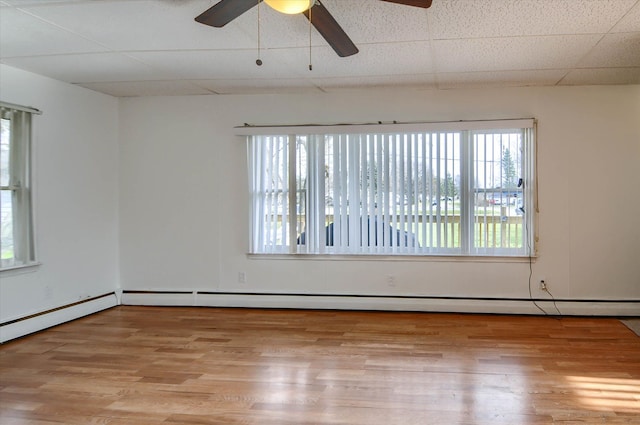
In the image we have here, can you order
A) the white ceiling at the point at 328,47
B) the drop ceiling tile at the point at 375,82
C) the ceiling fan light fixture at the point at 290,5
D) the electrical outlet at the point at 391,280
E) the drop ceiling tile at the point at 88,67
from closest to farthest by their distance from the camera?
1. the ceiling fan light fixture at the point at 290,5
2. the white ceiling at the point at 328,47
3. the drop ceiling tile at the point at 88,67
4. the drop ceiling tile at the point at 375,82
5. the electrical outlet at the point at 391,280

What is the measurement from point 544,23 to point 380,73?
1.59 m

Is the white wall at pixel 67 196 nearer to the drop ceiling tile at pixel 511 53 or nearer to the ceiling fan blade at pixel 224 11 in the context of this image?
the ceiling fan blade at pixel 224 11

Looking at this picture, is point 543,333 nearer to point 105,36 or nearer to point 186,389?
point 186,389

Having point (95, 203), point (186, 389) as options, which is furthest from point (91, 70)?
point (186, 389)

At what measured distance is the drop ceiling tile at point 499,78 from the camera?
4.57 meters

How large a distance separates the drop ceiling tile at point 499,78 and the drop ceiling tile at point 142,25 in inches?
79.8

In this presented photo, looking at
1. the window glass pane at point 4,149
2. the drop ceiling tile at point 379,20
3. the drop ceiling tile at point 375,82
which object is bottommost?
the window glass pane at point 4,149

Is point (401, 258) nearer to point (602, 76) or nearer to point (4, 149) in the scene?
point (602, 76)

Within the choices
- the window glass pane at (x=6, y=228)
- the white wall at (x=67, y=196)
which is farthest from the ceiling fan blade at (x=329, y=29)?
the window glass pane at (x=6, y=228)

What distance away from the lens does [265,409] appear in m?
2.88

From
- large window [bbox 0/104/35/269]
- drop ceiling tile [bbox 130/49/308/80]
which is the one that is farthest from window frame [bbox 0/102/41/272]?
drop ceiling tile [bbox 130/49/308/80]

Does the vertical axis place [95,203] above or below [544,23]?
below

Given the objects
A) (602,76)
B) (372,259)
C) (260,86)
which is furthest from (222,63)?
(602,76)

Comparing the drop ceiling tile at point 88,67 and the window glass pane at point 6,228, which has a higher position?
the drop ceiling tile at point 88,67
